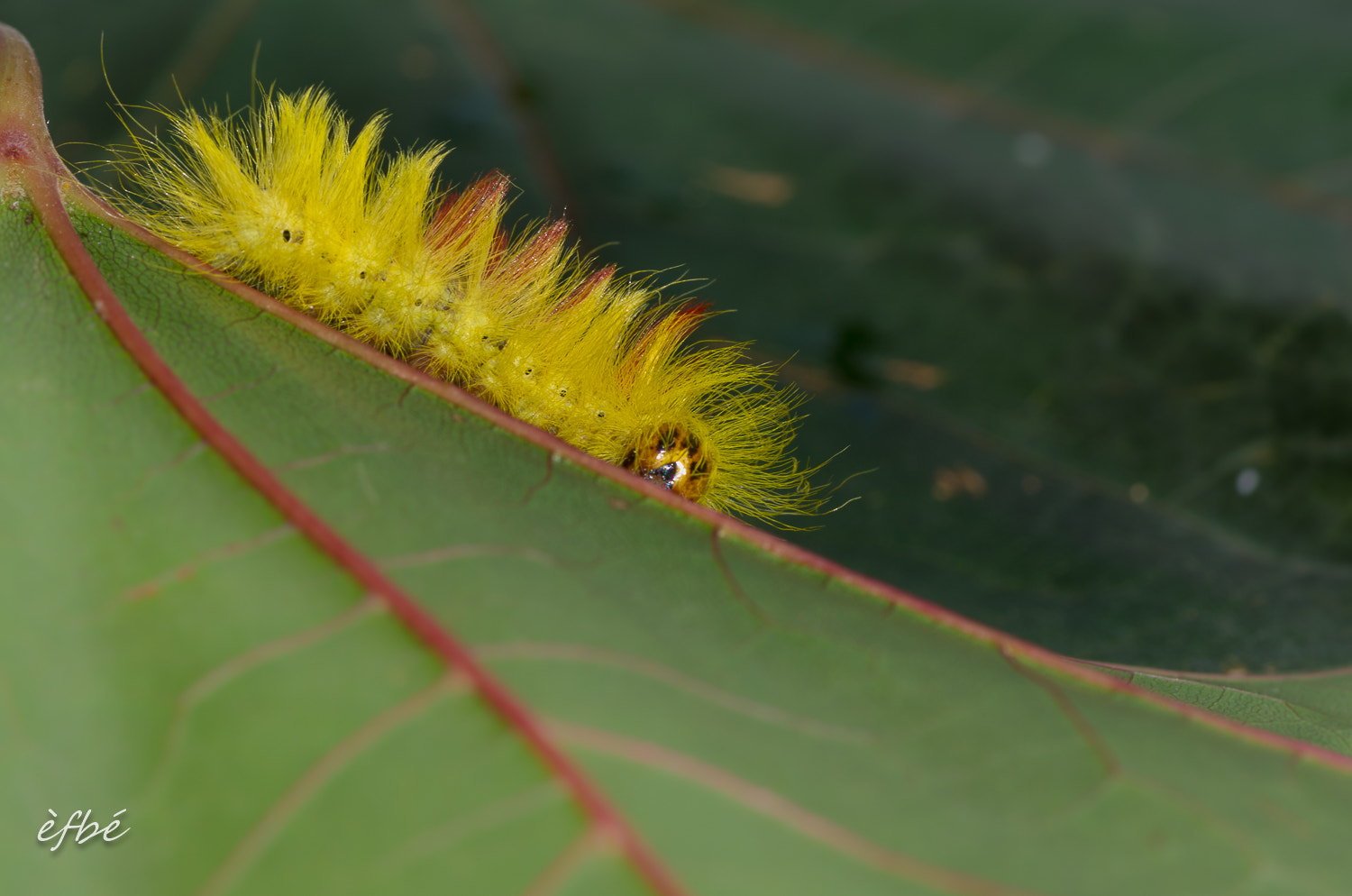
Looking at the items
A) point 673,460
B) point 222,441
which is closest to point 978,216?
point 673,460

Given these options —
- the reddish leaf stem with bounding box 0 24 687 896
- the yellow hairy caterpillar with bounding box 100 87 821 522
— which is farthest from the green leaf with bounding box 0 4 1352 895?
the yellow hairy caterpillar with bounding box 100 87 821 522

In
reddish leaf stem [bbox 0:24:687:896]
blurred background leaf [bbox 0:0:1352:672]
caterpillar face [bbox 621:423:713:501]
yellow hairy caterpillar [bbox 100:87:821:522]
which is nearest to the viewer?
reddish leaf stem [bbox 0:24:687:896]

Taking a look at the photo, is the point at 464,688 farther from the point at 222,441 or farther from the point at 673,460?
the point at 673,460

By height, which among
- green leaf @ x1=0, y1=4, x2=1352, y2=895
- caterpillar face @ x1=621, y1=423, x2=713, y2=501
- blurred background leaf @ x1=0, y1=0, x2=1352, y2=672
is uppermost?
blurred background leaf @ x1=0, y1=0, x2=1352, y2=672

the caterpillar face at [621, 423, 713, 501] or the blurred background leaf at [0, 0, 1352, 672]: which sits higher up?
the blurred background leaf at [0, 0, 1352, 672]

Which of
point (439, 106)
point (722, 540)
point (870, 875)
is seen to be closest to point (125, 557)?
point (722, 540)

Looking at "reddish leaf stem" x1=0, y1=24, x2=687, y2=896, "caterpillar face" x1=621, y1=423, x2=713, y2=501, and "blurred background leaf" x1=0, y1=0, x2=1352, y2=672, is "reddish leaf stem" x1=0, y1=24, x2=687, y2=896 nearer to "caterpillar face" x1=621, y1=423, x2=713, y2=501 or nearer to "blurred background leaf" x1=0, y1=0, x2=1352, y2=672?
"caterpillar face" x1=621, y1=423, x2=713, y2=501

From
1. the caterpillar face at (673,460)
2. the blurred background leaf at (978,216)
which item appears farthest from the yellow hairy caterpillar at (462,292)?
the blurred background leaf at (978,216)
